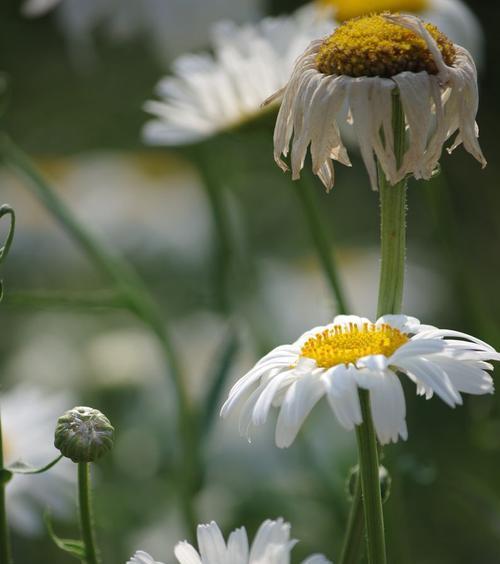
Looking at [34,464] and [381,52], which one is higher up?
[381,52]

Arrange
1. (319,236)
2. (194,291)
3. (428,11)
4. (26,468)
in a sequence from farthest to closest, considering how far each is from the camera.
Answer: (194,291) → (428,11) → (319,236) → (26,468)

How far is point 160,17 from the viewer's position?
114 cm

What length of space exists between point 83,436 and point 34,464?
0.39 m

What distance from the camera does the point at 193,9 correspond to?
45.4 inches

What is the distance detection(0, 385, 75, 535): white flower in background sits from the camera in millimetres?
802

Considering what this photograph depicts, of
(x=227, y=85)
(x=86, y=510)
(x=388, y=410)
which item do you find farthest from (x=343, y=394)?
(x=227, y=85)

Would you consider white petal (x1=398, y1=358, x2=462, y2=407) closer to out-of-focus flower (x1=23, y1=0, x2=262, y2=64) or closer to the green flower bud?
the green flower bud

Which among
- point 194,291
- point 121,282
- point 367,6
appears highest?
point 367,6

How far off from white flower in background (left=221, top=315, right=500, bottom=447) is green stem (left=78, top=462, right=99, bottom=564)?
0.06 metres

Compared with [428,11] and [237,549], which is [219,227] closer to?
[428,11]

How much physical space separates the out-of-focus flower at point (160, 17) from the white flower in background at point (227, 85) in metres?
0.32

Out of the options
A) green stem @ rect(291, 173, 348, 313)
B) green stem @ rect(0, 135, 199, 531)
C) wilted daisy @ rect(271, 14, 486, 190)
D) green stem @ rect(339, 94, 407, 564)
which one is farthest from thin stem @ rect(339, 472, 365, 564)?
green stem @ rect(0, 135, 199, 531)

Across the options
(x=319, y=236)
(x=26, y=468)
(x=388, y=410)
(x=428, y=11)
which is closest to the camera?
(x=388, y=410)

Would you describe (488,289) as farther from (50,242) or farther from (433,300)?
(50,242)
